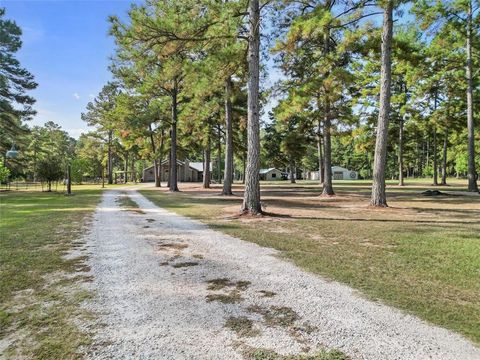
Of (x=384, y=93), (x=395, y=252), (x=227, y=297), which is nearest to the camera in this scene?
(x=227, y=297)

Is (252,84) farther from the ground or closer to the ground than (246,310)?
farther from the ground

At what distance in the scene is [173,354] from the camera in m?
2.75

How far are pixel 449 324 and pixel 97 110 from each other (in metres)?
51.0

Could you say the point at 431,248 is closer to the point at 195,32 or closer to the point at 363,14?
the point at 195,32

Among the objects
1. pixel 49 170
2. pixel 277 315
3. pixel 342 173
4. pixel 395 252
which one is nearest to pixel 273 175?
pixel 342 173

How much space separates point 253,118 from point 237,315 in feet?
28.1

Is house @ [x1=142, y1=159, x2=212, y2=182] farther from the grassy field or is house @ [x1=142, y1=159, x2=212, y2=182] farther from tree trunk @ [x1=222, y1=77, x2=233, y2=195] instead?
the grassy field

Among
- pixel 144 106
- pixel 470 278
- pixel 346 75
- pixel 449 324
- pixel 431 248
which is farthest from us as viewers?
pixel 144 106

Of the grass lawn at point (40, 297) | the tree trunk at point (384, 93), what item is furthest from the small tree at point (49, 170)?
the tree trunk at point (384, 93)

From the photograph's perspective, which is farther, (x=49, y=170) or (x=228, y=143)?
(x=49, y=170)

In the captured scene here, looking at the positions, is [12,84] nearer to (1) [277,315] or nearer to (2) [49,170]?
(2) [49,170]

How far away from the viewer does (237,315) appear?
3455 millimetres

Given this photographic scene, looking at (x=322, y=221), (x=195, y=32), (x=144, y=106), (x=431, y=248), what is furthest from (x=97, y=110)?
(x=431, y=248)

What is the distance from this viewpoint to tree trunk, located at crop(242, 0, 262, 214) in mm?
11281
